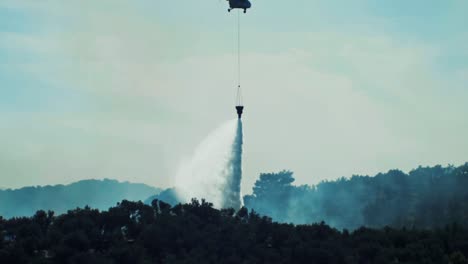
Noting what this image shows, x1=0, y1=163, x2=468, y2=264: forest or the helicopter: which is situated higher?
the helicopter

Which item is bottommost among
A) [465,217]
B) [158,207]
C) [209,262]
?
[209,262]

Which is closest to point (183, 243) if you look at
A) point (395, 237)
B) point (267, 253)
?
point (267, 253)

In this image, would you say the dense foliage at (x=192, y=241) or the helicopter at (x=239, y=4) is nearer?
the dense foliage at (x=192, y=241)

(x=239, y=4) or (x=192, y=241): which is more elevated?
(x=239, y=4)

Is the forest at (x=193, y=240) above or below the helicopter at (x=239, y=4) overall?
below

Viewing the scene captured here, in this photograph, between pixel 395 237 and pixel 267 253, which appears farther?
pixel 395 237

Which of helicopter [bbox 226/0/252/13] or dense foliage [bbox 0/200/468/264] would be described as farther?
helicopter [bbox 226/0/252/13]

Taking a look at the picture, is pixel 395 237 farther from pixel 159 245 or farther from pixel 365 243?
pixel 159 245

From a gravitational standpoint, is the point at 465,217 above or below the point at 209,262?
above
